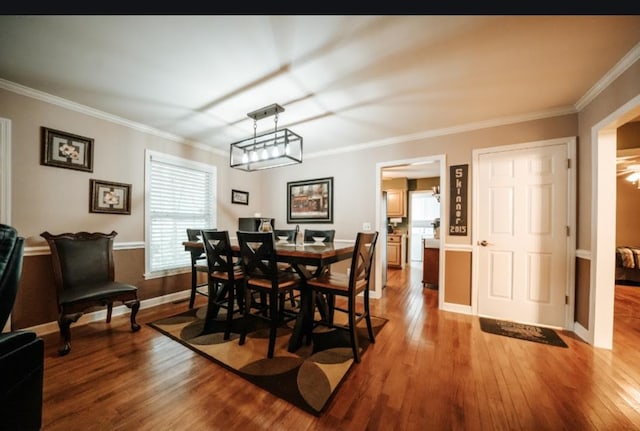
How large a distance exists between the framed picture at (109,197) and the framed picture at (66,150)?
0.21m

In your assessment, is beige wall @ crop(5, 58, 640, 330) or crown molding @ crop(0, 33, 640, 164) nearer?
crown molding @ crop(0, 33, 640, 164)

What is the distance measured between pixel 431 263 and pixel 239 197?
3.81 meters

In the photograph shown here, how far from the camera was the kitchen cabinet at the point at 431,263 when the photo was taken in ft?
13.4

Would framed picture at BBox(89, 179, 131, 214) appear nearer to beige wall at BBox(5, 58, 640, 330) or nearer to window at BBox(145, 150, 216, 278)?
beige wall at BBox(5, 58, 640, 330)

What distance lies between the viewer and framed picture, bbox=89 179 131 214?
2631mm

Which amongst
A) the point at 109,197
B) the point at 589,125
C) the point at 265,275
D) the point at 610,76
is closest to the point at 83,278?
the point at 109,197

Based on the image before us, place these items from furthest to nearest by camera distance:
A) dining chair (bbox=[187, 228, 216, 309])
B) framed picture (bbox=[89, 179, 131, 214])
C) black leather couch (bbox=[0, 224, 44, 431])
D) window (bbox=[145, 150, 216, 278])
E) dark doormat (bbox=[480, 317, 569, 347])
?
window (bbox=[145, 150, 216, 278])
dining chair (bbox=[187, 228, 216, 309])
framed picture (bbox=[89, 179, 131, 214])
dark doormat (bbox=[480, 317, 569, 347])
black leather couch (bbox=[0, 224, 44, 431])

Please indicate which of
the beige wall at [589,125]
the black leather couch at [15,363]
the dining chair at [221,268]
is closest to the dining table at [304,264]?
the dining chair at [221,268]

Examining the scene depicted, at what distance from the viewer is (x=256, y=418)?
1.30 metres

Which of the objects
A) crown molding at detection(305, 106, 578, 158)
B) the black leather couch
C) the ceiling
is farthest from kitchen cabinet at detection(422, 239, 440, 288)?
the black leather couch

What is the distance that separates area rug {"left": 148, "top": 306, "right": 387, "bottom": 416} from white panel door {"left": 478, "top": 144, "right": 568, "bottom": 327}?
1507 millimetres

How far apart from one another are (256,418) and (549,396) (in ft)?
6.23

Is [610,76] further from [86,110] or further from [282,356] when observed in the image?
[86,110]

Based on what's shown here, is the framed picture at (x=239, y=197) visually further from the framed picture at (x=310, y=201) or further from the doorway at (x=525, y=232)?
the doorway at (x=525, y=232)
